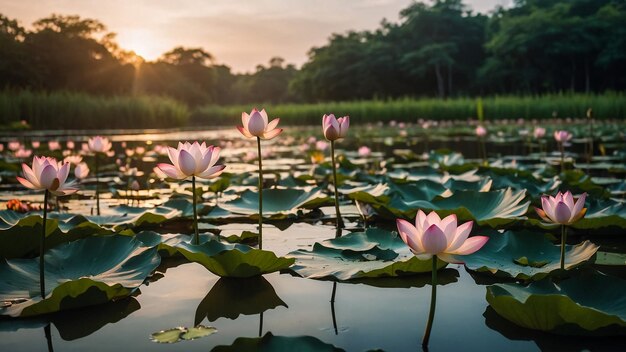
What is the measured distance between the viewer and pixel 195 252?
1260mm

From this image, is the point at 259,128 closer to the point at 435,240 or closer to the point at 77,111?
the point at 435,240

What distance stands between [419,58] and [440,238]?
31593mm

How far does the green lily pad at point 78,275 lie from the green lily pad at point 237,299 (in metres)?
0.17

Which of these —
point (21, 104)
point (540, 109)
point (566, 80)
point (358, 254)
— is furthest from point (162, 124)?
point (566, 80)

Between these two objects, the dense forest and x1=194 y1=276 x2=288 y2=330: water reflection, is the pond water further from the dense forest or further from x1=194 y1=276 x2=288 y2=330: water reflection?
the dense forest

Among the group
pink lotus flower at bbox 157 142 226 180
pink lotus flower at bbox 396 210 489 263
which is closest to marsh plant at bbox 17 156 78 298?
pink lotus flower at bbox 157 142 226 180

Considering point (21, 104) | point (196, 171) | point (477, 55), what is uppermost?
point (477, 55)

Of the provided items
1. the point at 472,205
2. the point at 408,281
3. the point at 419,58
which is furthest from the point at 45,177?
the point at 419,58

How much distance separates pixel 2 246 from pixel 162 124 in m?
13.0

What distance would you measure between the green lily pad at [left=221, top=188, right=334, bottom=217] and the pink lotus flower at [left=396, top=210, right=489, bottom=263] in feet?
4.14

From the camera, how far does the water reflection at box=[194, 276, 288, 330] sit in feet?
3.70

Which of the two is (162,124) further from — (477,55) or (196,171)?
(477,55)

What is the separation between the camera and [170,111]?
14.0m

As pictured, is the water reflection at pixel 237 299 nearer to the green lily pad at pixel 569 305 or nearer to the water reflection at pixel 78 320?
the water reflection at pixel 78 320
